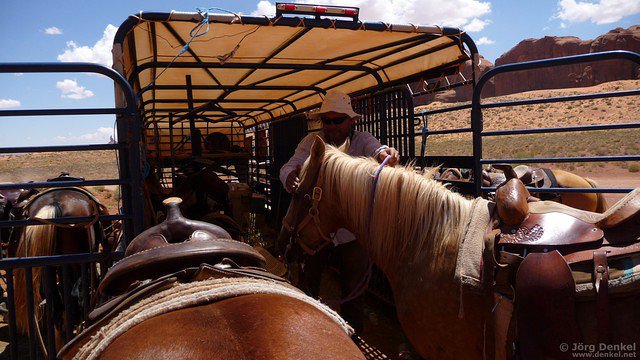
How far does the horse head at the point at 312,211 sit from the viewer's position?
2855mm

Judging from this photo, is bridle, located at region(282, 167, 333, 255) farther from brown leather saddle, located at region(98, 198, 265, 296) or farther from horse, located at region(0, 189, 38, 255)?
horse, located at region(0, 189, 38, 255)

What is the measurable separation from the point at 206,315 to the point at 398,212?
1.61 m

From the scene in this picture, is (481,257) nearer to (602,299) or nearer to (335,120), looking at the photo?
(602,299)

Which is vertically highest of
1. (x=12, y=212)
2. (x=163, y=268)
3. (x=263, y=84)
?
(x=263, y=84)

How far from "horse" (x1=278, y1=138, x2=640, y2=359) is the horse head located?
0.02 meters

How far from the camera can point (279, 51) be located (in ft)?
14.9

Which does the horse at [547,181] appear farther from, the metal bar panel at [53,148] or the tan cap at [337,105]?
the metal bar panel at [53,148]

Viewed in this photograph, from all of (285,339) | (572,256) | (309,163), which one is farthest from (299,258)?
(285,339)

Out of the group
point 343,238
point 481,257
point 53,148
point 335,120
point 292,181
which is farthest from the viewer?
point 335,120

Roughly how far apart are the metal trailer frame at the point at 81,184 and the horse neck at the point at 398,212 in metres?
1.34

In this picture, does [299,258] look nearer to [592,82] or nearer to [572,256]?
[572,256]

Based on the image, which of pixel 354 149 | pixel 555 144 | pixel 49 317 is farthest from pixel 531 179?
pixel 555 144

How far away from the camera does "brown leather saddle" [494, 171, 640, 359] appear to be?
177 cm

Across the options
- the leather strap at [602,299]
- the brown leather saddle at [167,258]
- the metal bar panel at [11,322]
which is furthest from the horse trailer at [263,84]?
the leather strap at [602,299]
